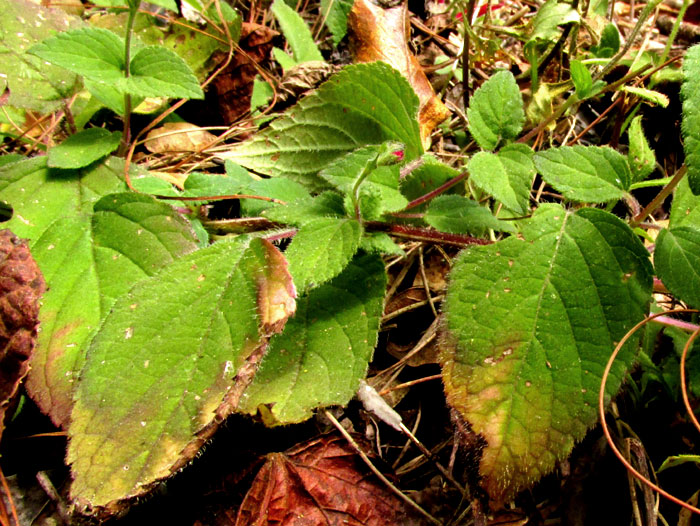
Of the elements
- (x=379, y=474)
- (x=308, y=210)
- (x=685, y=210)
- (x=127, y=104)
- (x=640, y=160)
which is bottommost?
(x=379, y=474)

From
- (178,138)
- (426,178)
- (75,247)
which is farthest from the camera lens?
(178,138)

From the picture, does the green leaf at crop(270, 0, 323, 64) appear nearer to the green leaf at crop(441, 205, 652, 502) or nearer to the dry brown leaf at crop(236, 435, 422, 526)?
the green leaf at crop(441, 205, 652, 502)

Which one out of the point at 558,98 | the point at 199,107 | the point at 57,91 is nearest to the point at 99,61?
the point at 57,91

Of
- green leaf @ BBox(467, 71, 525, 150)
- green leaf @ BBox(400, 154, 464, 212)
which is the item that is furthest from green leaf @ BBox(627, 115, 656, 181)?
green leaf @ BBox(400, 154, 464, 212)

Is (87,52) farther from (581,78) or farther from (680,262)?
(680,262)

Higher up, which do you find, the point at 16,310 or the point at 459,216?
the point at 16,310

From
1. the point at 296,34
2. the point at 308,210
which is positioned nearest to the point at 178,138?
the point at 296,34

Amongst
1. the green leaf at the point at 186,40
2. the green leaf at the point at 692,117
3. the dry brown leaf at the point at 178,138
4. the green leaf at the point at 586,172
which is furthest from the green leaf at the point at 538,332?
the green leaf at the point at 186,40
